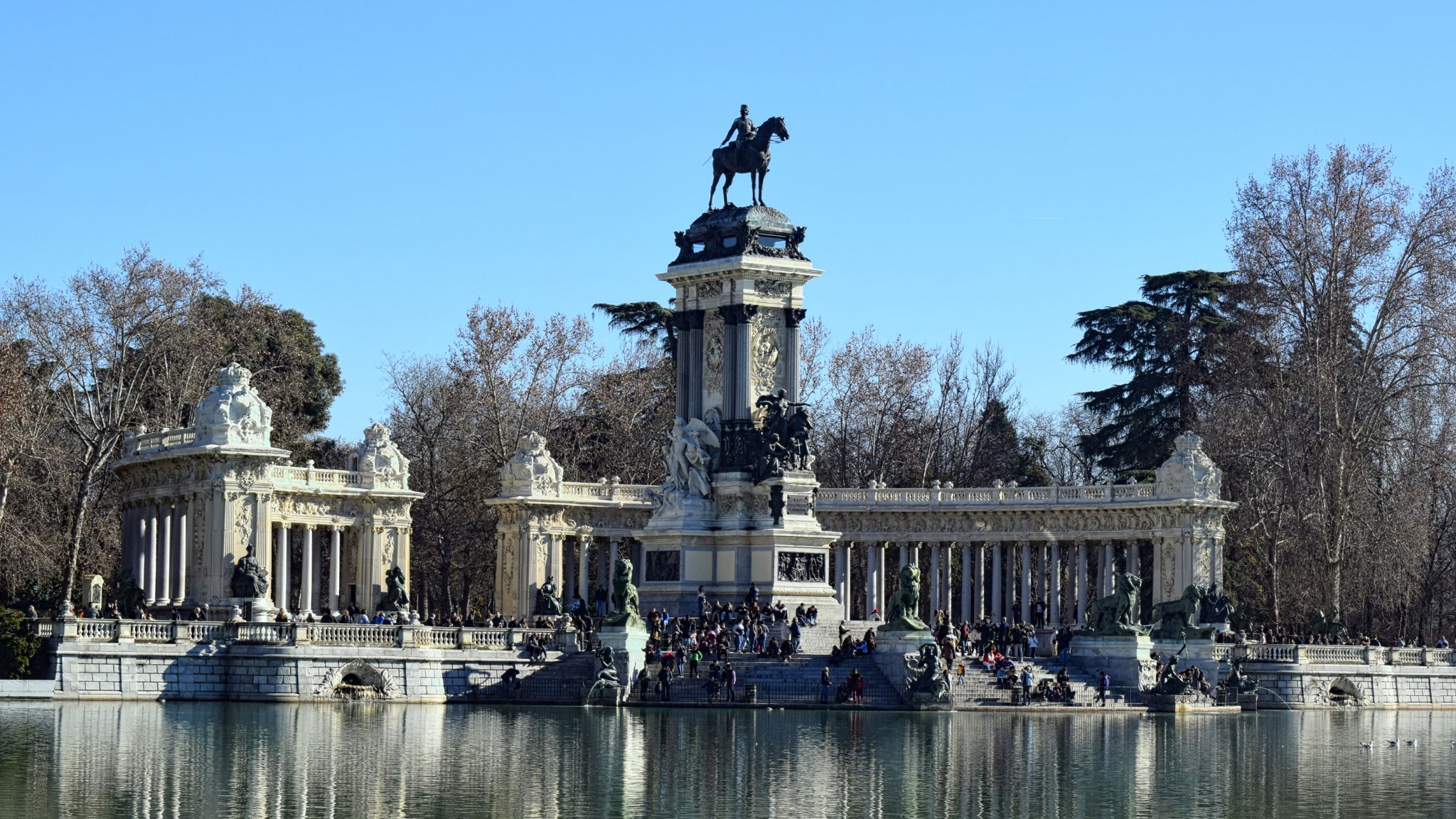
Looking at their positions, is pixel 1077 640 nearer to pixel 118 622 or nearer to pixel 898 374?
pixel 118 622

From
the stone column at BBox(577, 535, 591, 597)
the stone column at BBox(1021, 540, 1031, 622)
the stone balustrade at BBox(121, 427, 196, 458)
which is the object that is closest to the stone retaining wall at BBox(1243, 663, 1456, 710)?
the stone column at BBox(1021, 540, 1031, 622)

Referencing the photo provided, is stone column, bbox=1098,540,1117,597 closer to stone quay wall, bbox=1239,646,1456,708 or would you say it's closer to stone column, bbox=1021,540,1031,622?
stone column, bbox=1021,540,1031,622

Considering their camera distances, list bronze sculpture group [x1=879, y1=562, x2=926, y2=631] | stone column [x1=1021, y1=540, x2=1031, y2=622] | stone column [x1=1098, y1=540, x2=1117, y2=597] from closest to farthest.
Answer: bronze sculpture group [x1=879, y1=562, x2=926, y2=631] < stone column [x1=1021, y1=540, x2=1031, y2=622] < stone column [x1=1098, y1=540, x2=1117, y2=597]

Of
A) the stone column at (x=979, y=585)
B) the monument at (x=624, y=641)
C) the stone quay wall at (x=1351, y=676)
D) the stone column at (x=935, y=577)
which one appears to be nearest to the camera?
the monument at (x=624, y=641)

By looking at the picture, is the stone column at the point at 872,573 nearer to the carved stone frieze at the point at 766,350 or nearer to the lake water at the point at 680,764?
the carved stone frieze at the point at 766,350

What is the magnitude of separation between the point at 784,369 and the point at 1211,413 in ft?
76.7

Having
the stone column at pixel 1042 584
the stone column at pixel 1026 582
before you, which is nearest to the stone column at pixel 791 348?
the stone column at pixel 1042 584

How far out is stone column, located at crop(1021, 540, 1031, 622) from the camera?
79.2 metres

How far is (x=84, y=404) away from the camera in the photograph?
85.0 m

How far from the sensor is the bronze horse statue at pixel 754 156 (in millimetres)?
68125

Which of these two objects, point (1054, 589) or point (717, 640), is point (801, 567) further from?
point (1054, 589)

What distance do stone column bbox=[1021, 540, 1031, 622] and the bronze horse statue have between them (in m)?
17.1

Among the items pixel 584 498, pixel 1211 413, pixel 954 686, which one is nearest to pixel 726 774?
pixel 954 686

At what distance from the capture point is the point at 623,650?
188 ft
